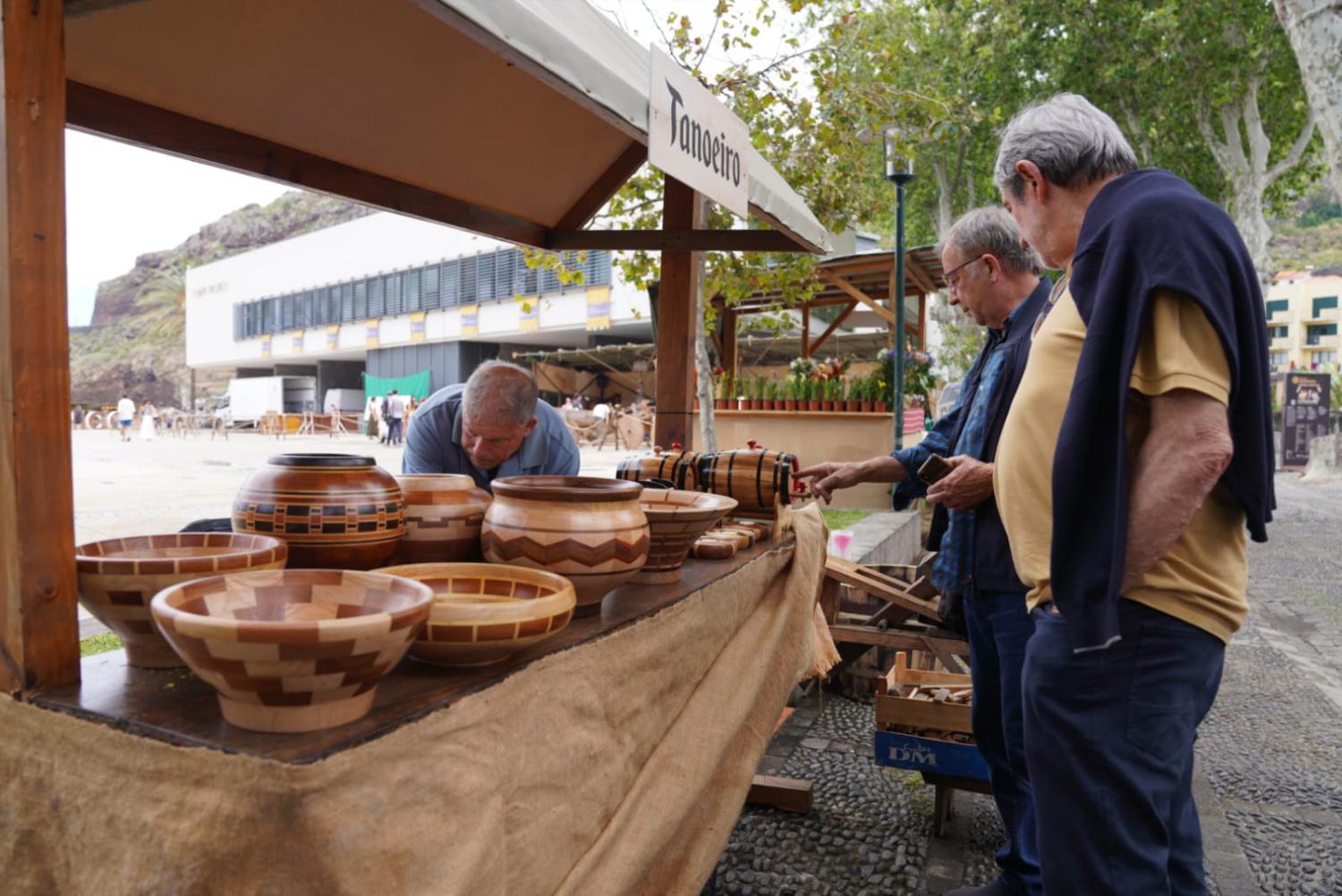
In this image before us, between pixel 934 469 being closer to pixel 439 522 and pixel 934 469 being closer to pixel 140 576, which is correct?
pixel 439 522

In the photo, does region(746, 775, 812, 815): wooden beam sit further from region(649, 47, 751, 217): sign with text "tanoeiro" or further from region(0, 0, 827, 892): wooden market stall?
region(649, 47, 751, 217): sign with text "tanoeiro"

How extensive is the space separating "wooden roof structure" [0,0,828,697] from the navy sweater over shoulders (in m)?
0.89

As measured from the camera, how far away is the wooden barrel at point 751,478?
2.39 m

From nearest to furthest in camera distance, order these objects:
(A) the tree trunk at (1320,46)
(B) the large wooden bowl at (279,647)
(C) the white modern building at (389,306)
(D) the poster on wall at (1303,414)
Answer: (B) the large wooden bowl at (279,647)
(A) the tree trunk at (1320,46)
(D) the poster on wall at (1303,414)
(C) the white modern building at (389,306)

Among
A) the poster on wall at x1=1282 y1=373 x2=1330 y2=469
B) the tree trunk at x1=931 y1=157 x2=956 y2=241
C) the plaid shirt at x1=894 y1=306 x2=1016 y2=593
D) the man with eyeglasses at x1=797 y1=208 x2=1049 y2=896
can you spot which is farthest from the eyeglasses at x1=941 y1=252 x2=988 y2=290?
the poster on wall at x1=1282 y1=373 x2=1330 y2=469

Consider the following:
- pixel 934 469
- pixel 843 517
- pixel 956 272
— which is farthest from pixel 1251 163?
pixel 934 469

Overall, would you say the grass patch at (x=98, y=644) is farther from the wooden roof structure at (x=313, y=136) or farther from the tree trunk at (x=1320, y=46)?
the tree trunk at (x=1320, y=46)

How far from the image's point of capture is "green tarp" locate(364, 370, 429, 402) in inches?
1164

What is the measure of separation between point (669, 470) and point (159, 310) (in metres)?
78.5

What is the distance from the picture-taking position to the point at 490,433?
2.42m

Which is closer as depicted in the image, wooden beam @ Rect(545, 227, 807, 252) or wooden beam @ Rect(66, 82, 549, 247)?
wooden beam @ Rect(66, 82, 549, 247)

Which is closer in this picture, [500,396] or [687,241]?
[500,396]

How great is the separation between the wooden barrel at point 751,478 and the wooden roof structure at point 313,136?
2.52 ft

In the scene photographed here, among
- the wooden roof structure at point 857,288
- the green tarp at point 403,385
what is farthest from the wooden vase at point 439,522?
the green tarp at point 403,385
